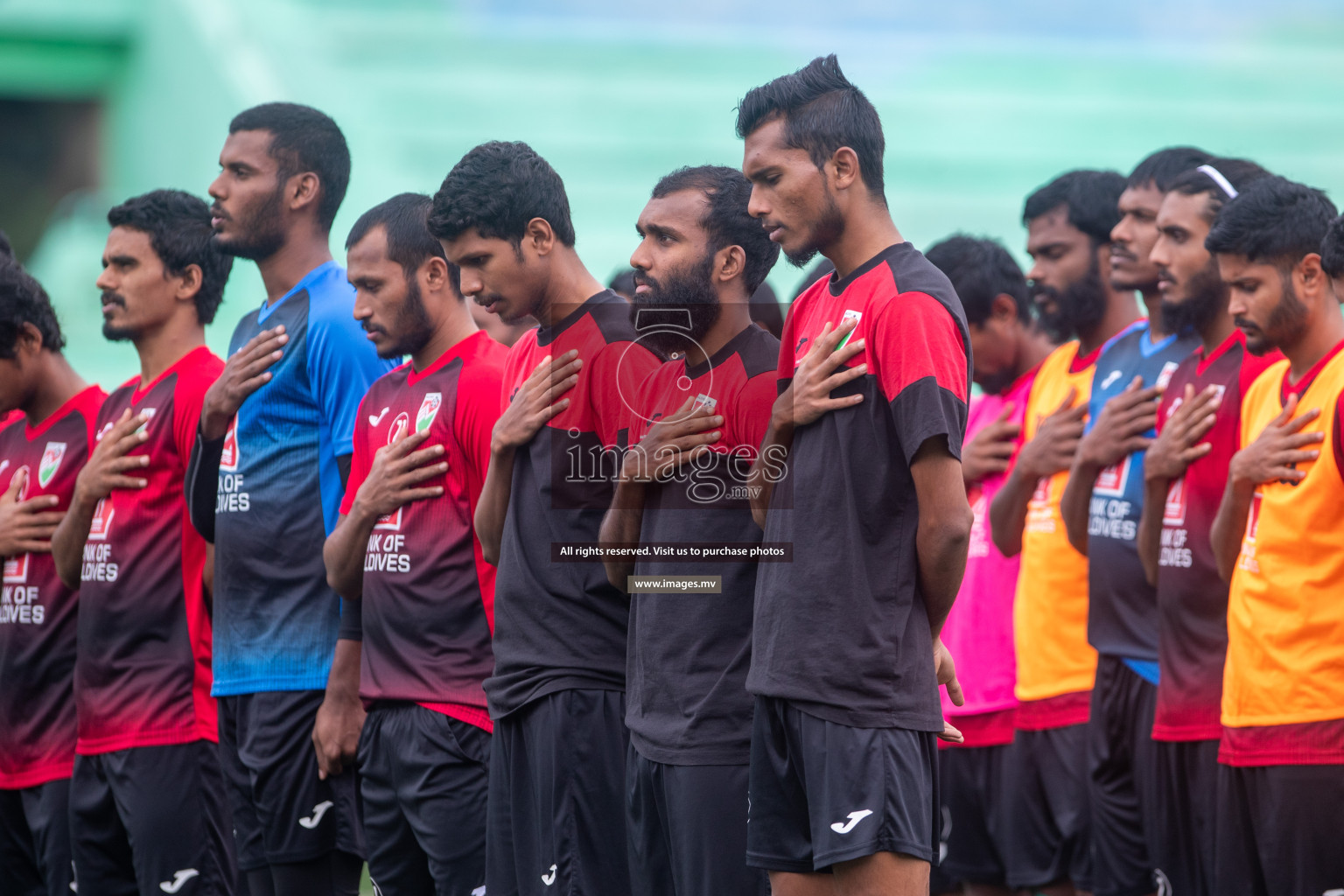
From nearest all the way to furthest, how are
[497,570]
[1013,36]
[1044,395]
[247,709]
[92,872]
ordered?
[497,570], [247,709], [92,872], [1044,395], [1013,36]

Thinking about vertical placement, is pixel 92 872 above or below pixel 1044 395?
below

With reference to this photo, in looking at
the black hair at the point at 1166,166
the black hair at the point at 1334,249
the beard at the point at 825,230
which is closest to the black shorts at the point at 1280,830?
the black hair at the point at 1334,249

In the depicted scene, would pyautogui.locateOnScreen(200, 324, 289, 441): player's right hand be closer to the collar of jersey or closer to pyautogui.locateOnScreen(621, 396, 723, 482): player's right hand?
the collar of jersey

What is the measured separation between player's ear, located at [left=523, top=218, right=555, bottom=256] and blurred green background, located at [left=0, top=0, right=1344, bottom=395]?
9.35 metres

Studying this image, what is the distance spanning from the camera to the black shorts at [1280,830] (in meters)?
3.98

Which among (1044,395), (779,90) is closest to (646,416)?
(779,90)

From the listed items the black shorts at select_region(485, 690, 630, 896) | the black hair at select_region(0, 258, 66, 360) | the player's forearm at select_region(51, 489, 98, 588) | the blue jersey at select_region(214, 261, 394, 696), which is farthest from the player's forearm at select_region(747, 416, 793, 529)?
the black hair at select_region(0, 258, 66, 360)

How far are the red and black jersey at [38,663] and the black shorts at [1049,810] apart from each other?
3.50 metres

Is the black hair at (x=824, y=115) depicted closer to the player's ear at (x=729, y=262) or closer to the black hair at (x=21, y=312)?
the player's ear at (x=729, y=262)

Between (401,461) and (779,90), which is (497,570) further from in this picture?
(779,90)

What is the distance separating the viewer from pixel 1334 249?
422 cm

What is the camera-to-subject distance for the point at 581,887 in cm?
386

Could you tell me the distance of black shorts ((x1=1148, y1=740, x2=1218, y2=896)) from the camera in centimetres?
469

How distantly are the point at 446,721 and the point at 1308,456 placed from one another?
2538 mm
